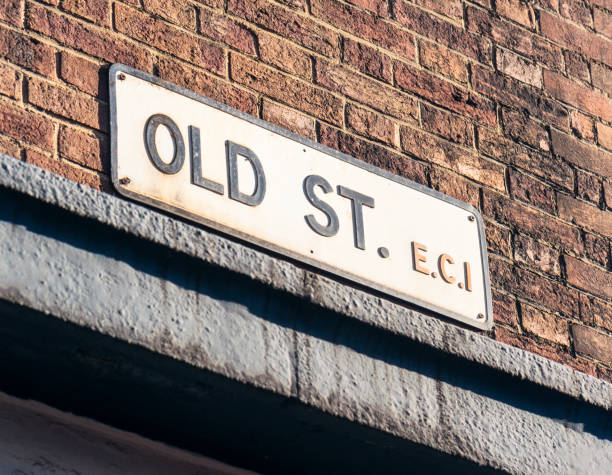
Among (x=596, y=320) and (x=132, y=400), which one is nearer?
(x=132, y=400)

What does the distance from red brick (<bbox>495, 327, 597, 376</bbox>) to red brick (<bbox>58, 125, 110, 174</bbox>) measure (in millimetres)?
1031

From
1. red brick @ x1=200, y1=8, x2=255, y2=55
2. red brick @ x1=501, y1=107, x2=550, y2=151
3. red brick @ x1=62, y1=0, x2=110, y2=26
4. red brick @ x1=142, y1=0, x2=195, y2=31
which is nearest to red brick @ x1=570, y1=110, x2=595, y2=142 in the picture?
red brick @ x1=501, y1=107, x2=550, y2=151

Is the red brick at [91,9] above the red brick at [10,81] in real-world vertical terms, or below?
above

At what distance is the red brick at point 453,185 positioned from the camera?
2797 millimetres

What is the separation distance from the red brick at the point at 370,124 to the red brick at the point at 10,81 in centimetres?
83

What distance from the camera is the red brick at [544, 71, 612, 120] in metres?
3.20

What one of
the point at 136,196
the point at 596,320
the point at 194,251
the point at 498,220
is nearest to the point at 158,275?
the point at 194,251

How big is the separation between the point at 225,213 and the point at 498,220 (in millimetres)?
833

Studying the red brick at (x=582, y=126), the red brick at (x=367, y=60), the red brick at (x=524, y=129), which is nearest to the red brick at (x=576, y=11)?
the red brick at (x=582, y=126)

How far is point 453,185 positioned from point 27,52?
43.8 inches

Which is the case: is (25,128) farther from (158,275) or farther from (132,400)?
(132,400)

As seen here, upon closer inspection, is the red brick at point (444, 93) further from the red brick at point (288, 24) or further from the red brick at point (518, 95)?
the red brick at point (288, 24)

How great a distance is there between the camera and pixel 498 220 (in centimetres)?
286

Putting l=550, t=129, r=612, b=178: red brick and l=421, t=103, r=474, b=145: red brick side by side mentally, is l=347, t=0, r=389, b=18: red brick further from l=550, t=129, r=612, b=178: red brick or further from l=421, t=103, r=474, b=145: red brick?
l=550, t=129, r=612, b=178: red brick
